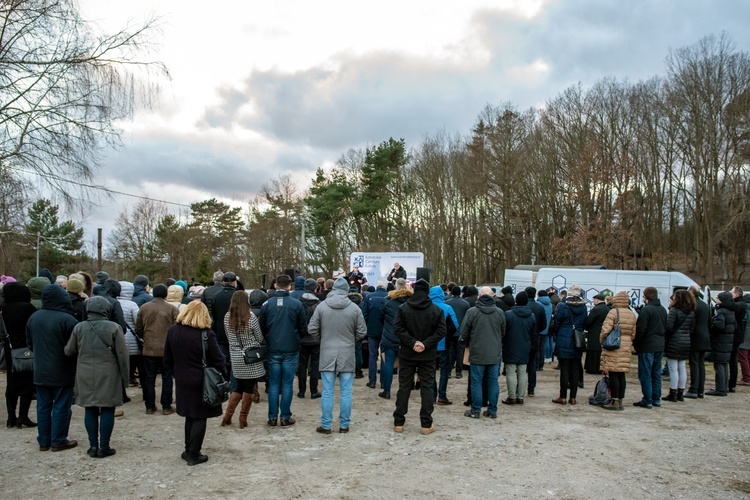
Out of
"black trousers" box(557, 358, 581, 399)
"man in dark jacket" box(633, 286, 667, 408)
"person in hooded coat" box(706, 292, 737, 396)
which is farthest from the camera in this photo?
"person in hooded coat" box(706, 292, 737, 396)

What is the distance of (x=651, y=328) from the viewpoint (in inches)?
334

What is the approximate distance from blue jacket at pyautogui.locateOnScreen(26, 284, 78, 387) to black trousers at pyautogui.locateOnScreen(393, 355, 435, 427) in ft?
12.3

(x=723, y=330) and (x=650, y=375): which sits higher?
(x=723, y=330)

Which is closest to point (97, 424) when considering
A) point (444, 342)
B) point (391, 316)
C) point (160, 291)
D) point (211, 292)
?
point (160, 291)

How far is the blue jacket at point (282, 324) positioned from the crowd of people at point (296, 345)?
2 cm

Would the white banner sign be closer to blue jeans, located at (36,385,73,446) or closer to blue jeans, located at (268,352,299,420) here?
blue jeans, located at (268,352,299,420)

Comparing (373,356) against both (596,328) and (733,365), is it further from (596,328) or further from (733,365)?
(733,365)

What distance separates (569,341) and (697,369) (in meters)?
2.68

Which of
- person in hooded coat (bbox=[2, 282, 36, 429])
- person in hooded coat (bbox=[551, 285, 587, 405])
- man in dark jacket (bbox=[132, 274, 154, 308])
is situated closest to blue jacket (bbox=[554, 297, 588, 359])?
person in hooded coat (bbox=[551, 285, 587, 405])

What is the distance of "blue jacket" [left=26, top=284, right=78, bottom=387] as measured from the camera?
5.87m

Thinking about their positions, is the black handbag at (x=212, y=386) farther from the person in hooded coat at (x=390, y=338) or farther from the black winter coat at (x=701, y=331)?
the black winter coat at (x=701, y=331)

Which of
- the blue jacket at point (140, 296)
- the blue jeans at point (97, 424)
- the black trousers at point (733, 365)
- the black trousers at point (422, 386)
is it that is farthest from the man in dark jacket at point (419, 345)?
the black trousers at point (733, 365)

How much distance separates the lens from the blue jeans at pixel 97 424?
18.8ft

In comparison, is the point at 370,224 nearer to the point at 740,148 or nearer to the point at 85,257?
the point at 740,148
